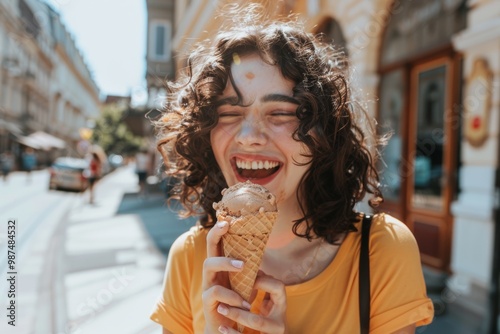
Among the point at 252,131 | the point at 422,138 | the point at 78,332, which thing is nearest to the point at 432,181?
the point at 422,138

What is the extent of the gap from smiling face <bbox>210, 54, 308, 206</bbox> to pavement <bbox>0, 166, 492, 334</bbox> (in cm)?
92

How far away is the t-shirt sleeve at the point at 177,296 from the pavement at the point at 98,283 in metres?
0.63

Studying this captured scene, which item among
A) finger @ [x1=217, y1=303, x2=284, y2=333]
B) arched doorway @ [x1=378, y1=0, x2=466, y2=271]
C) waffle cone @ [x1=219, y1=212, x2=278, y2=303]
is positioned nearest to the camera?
finger @ [x1=217, y1=303, x2=284, y2=333]

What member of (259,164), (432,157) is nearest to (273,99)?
(259,164)

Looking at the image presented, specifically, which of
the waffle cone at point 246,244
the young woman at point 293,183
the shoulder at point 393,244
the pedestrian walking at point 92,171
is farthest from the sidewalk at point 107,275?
the pedestrian walking at point 92,171

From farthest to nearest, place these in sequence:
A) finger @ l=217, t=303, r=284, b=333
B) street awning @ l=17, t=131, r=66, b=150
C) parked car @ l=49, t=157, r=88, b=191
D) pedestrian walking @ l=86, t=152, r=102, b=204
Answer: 1. pedestrian walking @ l=86, t=152, r=102, b=204
2. street awning @ l=17, t=131, r=66, b=150
3. parked car @ l=49, t=157, r=88, b=191
4. finger @ l=217, t=303, r=284, b=333

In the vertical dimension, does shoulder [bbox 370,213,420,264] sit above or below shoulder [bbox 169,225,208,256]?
above

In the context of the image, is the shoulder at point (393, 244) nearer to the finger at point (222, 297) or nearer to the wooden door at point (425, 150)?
the finger at point (222, 297)

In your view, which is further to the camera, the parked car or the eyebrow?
the parked car

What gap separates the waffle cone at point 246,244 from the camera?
3.49 ft

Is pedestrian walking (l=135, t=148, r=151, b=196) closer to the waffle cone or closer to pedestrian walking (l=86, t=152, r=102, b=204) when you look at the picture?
pedestrian walking (l=86, t=152, r=102, b=204)

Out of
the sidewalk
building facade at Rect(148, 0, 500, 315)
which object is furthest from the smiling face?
building facade at Rect(148, 0, 500, 315)

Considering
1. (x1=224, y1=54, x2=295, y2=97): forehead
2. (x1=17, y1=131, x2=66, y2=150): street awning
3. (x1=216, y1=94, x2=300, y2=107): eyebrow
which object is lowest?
(x1=216, y1=94, x2=300, y2=107): eyebrow

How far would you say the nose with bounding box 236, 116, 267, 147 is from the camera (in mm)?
1180
